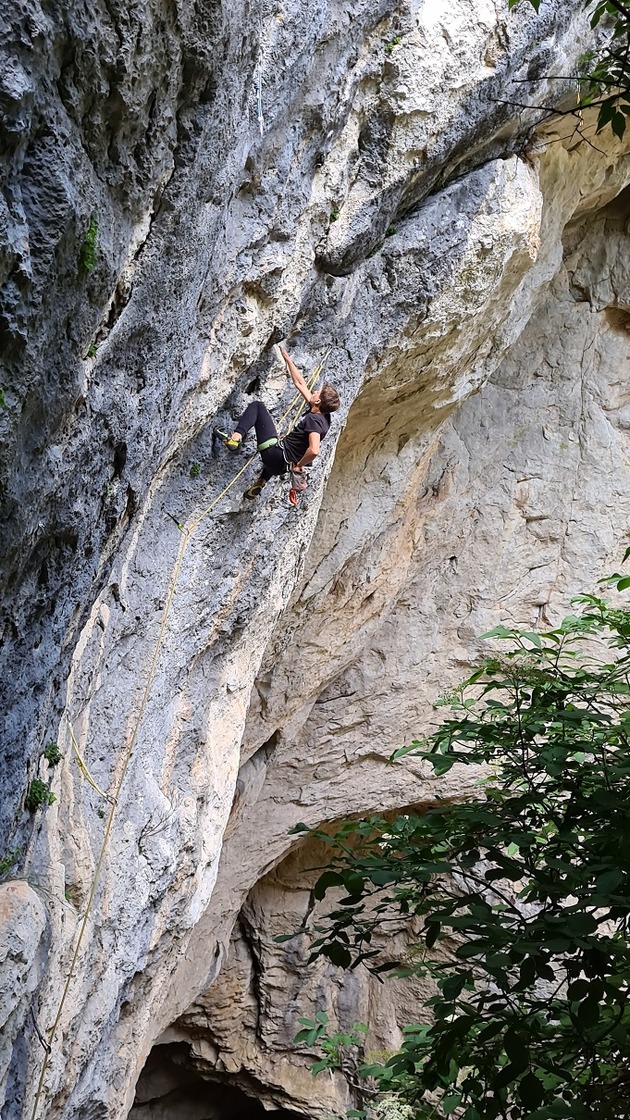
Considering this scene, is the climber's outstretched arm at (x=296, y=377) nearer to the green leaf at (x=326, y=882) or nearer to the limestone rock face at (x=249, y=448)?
the limestone rock face at (x=249, y=448)

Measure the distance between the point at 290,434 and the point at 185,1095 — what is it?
7.22 m

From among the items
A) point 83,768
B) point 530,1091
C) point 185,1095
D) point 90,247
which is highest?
point 90,247

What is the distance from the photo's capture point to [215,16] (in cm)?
233

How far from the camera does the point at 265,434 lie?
15.0ft

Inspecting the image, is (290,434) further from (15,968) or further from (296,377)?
(15,968)

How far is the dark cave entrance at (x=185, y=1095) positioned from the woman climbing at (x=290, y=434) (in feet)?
19.6

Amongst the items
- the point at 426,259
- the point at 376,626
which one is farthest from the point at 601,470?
the point at 426,259

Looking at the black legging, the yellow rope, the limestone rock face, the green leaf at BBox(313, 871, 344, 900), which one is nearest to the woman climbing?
the black legging

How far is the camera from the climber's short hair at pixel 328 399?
4.81 meters

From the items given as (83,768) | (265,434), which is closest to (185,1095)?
(83,768)

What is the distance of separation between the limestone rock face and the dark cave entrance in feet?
0.21

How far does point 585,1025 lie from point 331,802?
6329 millimetres

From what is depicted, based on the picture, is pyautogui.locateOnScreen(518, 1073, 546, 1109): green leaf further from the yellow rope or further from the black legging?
the black legging

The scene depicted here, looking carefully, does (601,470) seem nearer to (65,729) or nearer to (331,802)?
(331,802)
